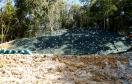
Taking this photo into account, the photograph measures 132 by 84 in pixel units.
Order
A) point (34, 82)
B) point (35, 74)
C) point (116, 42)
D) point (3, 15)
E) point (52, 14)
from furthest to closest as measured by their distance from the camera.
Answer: point (52, 14), point (3, 15), point (116, 42), point (35, 74), point (34, 82)

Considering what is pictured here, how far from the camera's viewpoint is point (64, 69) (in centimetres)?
360

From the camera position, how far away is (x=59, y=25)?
50.1ft

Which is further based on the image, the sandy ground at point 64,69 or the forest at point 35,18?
the forest at point 35,18

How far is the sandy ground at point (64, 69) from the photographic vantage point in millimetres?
3305

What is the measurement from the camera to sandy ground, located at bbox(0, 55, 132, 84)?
3.30m

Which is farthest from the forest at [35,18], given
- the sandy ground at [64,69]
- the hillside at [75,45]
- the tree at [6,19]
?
Answer: the sandy ground at [64,69]

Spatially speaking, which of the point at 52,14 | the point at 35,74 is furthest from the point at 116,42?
the point at 52,14

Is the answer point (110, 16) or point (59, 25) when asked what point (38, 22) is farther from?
point (110, 16)

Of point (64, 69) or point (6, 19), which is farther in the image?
point (6, 19)

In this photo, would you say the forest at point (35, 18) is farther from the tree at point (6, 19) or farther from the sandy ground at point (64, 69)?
the sandy ground at point (64, 69)

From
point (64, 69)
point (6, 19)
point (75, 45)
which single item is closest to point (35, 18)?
point (6, 19)

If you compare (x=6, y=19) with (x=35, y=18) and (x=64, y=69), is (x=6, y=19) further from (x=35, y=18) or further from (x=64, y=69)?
(x=64, y=69)

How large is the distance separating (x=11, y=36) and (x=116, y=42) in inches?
286

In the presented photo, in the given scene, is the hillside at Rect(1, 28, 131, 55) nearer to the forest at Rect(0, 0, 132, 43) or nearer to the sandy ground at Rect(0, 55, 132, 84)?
the forest at Rect(0, 0, 132, 43)
